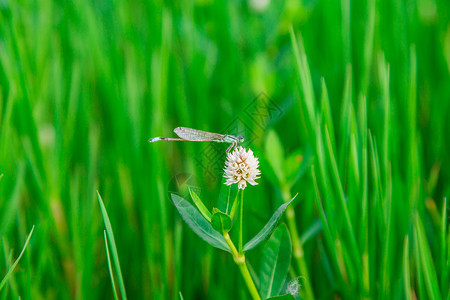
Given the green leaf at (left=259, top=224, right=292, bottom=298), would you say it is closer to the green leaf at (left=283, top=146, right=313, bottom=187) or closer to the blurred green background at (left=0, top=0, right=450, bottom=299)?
the blurred green background at (left=0, top=0, right=450, bottom=299)

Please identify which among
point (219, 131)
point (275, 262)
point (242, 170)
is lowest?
point (275, 262)

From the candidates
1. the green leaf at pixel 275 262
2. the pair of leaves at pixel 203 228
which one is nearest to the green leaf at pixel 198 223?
the pair of leaves at pixel 203 228

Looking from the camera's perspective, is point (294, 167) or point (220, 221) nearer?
point (220, 221)

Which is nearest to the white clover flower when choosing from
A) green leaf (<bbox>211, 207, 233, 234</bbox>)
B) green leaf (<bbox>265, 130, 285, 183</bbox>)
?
green leaf (<bbox>211, 207, 233, 234</bbox>)

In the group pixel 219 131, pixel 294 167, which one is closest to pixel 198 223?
pixel 294 167

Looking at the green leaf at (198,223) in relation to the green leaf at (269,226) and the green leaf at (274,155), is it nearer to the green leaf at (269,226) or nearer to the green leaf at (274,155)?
the green leaf at (269,226)

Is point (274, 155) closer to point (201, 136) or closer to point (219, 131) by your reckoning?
point (201, 136)
